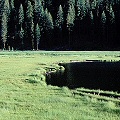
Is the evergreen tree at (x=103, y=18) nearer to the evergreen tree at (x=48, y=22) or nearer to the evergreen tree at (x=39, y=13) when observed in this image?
the evergreen tree at (x=48, y=22)

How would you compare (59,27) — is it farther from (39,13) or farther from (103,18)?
(103,18)

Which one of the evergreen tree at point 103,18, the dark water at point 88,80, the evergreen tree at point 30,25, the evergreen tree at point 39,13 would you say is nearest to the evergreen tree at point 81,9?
the evergreen tree at point 103,18

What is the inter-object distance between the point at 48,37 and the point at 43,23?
935cm

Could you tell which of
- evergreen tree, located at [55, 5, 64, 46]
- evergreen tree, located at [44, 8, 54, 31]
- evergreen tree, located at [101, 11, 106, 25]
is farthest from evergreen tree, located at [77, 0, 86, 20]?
evergreen tree, located at [44, 8, 54, 31]

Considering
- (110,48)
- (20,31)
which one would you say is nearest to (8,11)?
(20,31)

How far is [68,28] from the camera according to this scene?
440 ft

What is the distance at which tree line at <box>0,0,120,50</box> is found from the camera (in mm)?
126838

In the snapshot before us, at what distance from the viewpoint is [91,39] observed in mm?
132625

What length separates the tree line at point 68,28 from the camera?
416 feet

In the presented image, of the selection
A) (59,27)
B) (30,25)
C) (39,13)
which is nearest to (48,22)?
(59,27)

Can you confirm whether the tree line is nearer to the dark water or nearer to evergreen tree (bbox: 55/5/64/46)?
evergreen tree (bbox: 55/5/64/46)

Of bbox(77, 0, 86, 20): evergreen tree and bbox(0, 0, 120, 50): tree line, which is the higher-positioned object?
bbox(77, 0, 86, 20): evergreen tree

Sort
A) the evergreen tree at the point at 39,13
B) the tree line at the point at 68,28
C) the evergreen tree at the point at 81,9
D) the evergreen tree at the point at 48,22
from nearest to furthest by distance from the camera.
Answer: the tree line at the point at 68,28 < the evergreen tree at the point at 48,22 < the evergreen tree at the point at 81,9 < the evergreen tree at the point at 39,13

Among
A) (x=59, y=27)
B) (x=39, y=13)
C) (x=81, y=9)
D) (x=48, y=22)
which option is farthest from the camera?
(x=39, y=13)
